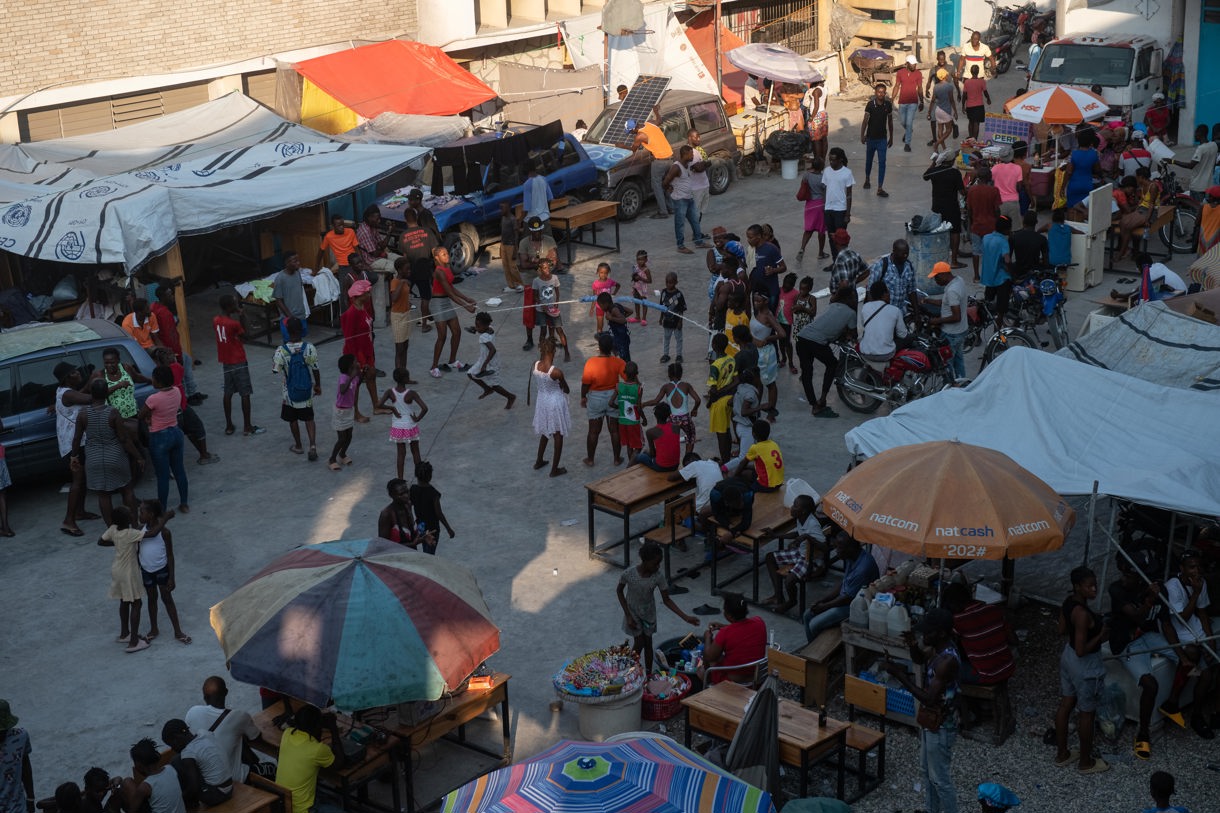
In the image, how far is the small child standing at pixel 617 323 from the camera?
15977 millimetres

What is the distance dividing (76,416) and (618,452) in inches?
206

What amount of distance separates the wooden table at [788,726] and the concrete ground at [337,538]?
123 cm

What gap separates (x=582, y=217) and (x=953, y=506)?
1227cm

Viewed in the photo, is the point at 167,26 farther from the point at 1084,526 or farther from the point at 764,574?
the point at 1084,526

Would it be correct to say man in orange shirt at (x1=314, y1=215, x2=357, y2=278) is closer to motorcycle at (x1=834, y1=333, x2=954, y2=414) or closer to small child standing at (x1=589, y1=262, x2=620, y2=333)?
small child standing at (x1=589, y1=262, x2=620, y2=333)

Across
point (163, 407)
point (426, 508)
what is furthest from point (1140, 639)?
point (163, 407)

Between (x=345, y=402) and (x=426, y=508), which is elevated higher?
(x=345, y=402)

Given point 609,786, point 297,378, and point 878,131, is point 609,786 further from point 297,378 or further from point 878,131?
point 878,131

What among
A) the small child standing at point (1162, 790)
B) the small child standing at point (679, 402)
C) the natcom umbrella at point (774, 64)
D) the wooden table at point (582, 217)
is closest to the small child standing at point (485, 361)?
the small child standing at point (679, 402)

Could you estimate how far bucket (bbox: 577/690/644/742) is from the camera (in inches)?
404

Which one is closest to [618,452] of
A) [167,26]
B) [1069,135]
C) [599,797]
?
A: [599,797]

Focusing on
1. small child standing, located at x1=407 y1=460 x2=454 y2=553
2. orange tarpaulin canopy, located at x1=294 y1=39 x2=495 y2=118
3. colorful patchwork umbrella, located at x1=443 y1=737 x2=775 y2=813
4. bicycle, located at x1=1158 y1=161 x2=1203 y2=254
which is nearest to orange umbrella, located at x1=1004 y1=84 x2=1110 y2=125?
bicycle, located at x1=1158 y1=161 x2=1203 y2=254

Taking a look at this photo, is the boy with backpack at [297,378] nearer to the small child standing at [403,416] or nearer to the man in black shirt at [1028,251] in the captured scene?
the small child standing at [403,416]

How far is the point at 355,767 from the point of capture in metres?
9.40
